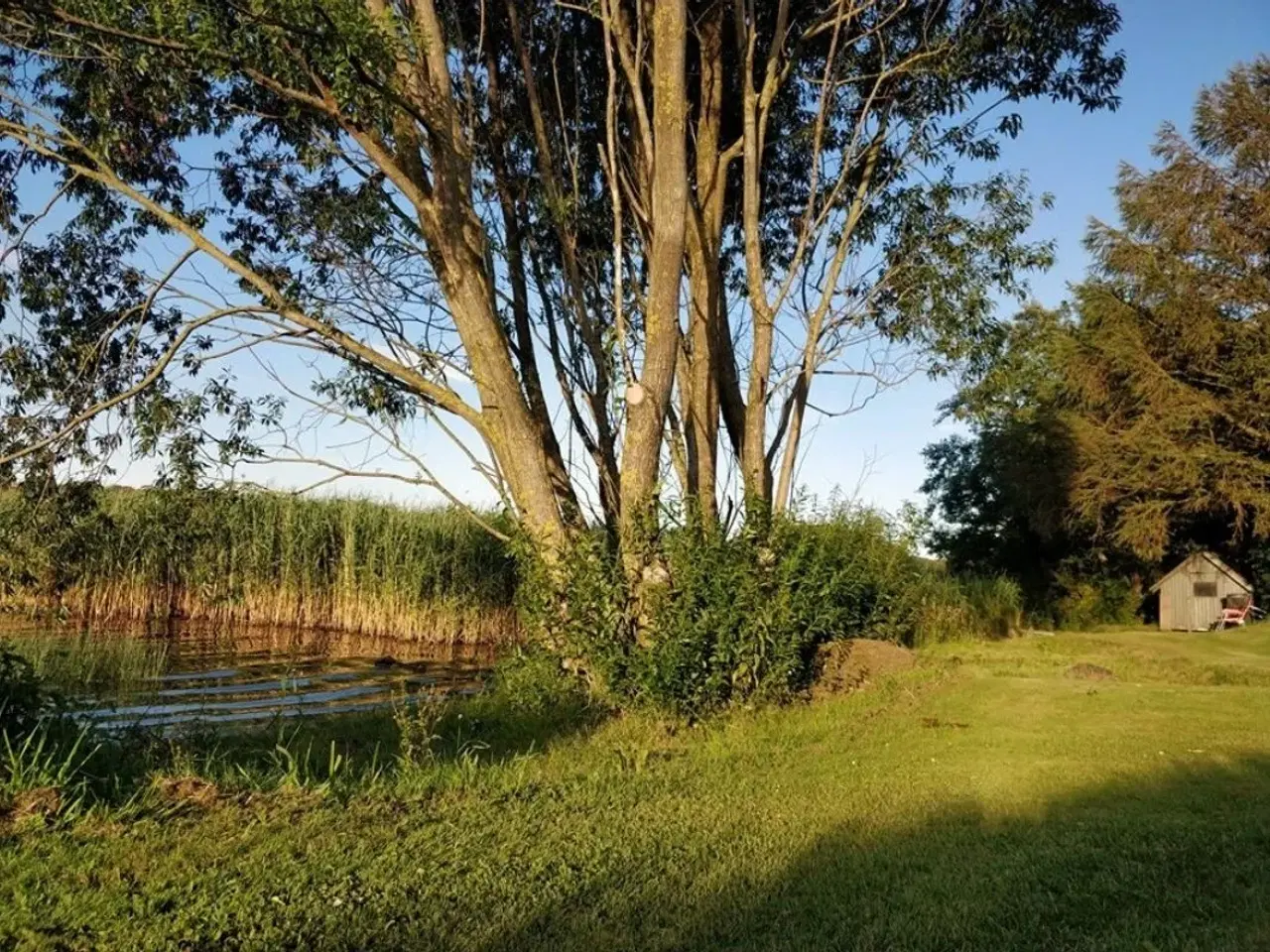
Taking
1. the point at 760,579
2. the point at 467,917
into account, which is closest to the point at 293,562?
the point at 760,579

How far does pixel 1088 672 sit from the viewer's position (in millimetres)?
12773

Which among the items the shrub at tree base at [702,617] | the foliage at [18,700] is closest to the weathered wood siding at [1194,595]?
the shrub at tree base at [702,617]

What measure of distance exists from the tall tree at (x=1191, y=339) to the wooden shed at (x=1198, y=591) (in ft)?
4.06

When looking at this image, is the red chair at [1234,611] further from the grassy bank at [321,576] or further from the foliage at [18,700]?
the foliage at [18,700]

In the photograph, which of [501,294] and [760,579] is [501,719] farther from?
[501,294]

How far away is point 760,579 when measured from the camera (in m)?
10.7

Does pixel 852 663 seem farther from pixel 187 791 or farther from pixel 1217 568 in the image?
pixel 1217 568

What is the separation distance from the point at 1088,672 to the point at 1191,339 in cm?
1751

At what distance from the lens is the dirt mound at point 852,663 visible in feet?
37.7

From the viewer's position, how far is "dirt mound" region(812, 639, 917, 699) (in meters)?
11.5

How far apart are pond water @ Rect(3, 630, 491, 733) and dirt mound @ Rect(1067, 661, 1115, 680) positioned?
695 cm

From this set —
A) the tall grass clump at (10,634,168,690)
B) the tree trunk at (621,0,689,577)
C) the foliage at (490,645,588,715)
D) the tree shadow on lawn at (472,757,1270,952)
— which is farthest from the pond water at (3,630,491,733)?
the tree shadow on lawn at (472,757,1270,952)

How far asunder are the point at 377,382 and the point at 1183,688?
9.04 metres

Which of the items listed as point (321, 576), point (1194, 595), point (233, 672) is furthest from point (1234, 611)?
point (233, 672)
